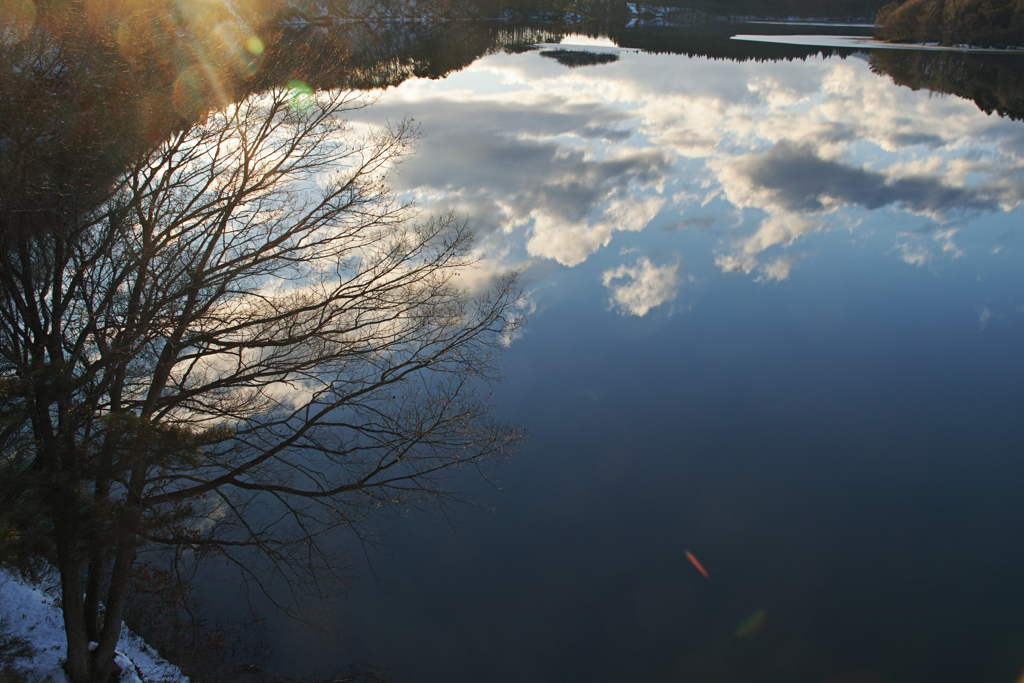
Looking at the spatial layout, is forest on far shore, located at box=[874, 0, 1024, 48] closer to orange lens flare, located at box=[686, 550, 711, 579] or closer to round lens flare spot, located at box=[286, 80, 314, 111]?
orange lens flare, located at box=[686, 550, 711, 579]

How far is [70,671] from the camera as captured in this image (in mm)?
7664

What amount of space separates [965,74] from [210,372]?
50.3m

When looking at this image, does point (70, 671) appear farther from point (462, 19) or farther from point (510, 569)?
point (462, 19)

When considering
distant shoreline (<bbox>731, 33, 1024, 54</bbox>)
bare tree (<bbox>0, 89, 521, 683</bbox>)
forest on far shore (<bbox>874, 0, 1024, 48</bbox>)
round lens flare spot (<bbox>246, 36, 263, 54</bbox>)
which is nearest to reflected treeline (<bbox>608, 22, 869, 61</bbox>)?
distant shoreline (<bbox>731, 33, 1024, 54</bbox>)

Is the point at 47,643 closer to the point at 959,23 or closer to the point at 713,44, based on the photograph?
the point at 713,44

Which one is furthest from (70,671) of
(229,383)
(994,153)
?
(994,153)

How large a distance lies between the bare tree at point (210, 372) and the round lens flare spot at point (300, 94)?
0.29 ft

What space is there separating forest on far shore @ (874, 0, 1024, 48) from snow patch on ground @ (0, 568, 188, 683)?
66161 millimetres

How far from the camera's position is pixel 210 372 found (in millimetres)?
10781

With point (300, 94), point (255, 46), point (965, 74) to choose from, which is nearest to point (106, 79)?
point (300, 94)

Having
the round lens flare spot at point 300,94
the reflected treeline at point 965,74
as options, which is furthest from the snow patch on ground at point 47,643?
the reflected treeline at point 965,74

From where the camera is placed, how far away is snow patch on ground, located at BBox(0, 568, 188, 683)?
7.94 metres

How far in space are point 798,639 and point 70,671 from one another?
8960 mm

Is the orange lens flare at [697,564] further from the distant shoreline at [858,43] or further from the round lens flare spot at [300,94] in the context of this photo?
the distant shoreline at [858,43]
